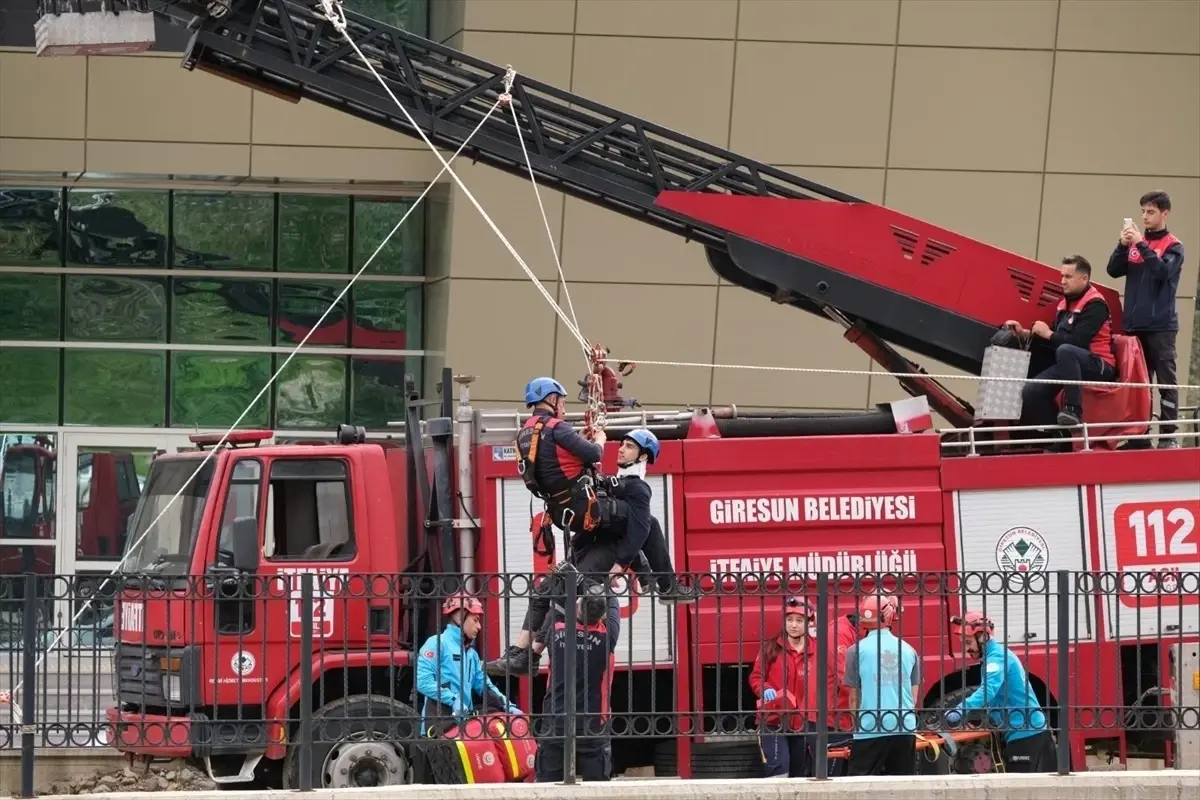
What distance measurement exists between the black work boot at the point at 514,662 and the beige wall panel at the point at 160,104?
10.7 metres

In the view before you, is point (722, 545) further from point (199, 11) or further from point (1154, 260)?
point (199, 11)

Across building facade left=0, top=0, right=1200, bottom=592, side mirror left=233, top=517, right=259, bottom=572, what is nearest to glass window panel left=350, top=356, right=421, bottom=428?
building facade left=0, top=0, right=1200, bottom=592

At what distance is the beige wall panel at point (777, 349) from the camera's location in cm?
1912

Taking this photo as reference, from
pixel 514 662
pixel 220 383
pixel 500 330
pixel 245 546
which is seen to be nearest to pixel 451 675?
pixel 514 662

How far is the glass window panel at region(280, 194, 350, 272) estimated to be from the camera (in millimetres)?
20188

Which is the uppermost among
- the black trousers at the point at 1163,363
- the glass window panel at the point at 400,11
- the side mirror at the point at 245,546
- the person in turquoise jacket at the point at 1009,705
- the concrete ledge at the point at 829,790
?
the glass window panel at the point at 400,11

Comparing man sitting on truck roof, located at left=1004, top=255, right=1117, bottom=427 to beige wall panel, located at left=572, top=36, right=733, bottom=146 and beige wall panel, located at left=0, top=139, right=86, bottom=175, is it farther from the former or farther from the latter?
beige wall panel, located at left=0, top=139, right=86, bottom=175

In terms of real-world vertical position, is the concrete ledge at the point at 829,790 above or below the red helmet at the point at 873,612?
below

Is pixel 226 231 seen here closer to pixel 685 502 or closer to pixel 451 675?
pixel 685 502

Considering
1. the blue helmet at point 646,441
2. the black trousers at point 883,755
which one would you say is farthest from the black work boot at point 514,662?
the black trousers at point 883,755

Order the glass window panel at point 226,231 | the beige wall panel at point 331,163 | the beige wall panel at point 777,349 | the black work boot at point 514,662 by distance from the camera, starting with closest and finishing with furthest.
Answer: the black work boot at point 514,662
the beige wall panel at point 777,349
the beige wall panel at point 331,163
the glass window panel at point 226,231

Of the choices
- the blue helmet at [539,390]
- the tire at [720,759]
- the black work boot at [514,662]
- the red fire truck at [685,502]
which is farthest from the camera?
the tire at [720,759]

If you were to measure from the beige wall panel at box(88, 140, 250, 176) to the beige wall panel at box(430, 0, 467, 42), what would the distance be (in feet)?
8.06

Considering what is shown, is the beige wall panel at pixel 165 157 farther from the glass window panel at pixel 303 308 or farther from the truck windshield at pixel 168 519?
the truck windshield at pixel 168 519
